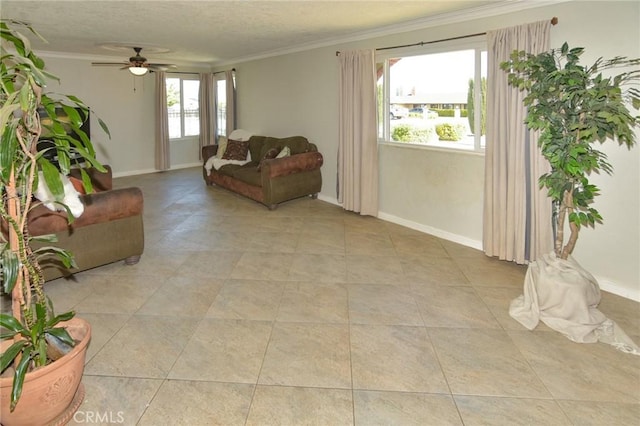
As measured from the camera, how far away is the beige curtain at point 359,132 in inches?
209

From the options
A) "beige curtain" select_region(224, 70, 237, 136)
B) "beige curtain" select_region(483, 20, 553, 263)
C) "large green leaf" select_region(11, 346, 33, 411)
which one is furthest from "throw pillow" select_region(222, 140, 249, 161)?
"large green leaf" select_region(11, 346, 33, 411)

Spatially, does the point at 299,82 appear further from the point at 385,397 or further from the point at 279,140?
the point at 385,397

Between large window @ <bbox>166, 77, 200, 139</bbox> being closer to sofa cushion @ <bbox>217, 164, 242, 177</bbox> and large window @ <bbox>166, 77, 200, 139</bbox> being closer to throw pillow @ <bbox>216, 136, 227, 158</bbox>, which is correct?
throw pillow @ <bbox>216, 136, 227, 158</bbox>

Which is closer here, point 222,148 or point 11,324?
point 11,324

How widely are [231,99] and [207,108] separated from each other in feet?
3.83

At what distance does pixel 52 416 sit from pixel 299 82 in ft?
18.7

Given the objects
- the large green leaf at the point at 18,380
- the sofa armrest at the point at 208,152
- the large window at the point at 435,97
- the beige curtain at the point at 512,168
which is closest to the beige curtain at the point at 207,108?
the sofa armrest at the point at 208,152

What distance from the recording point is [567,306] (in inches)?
109

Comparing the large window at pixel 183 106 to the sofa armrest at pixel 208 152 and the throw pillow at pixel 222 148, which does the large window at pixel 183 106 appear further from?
the throw pillow at pixel 222 148

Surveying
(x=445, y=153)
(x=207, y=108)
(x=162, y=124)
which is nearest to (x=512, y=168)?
(x=445, y=153)

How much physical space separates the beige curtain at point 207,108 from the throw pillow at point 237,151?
2.45 m

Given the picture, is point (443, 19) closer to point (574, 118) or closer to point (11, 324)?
point (574, 118)

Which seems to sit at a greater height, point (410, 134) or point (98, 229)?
point (410, 134)

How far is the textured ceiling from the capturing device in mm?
3855
